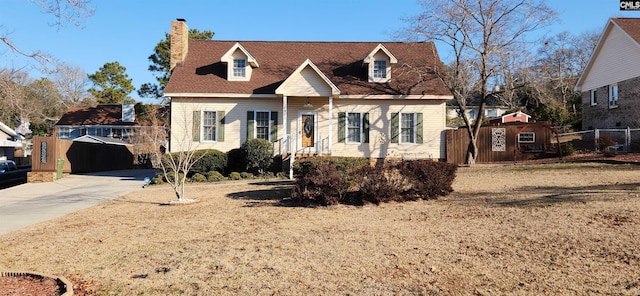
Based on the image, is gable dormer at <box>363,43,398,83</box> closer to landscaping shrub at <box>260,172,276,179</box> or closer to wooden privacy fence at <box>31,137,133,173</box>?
landscaping shrub at <box>260,172,276,179</box>

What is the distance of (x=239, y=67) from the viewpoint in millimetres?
21531

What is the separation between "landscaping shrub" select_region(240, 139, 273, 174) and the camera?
1870 centimetres

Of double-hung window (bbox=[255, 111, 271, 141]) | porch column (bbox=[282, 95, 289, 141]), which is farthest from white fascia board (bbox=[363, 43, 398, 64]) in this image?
double-hung window (bbox=[255, 111, 271, 141])

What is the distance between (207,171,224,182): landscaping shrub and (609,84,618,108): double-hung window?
78.4 feet

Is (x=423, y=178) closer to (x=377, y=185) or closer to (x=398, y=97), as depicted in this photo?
(x=377, y=185)

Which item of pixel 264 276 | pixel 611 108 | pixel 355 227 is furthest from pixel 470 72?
pixel 264 276

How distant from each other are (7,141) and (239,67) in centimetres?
2535

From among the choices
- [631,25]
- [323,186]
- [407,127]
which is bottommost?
[323,186]

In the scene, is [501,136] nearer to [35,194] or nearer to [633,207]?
[633,207]

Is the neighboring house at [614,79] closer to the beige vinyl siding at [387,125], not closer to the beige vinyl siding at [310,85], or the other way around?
the beige vinyl siding at [387,125]

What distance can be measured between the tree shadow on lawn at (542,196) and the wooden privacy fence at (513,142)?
1010 centimetres

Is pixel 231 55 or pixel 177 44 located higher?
pixel 177 44

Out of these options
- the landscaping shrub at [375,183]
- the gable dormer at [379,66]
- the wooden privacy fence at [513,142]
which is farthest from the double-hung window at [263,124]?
the landscaping shrub at [375,183]

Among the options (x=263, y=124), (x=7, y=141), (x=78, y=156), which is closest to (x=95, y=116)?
(x=7, y=141)
